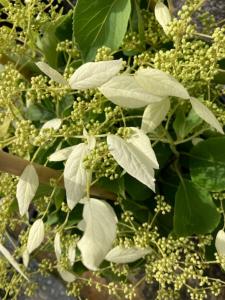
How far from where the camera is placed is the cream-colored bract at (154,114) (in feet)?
1.74

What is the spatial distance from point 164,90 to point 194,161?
0.19m

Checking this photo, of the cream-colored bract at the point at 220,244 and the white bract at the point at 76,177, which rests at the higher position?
the white bract at the point at 76,177

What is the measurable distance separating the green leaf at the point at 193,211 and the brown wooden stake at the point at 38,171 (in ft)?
0.34

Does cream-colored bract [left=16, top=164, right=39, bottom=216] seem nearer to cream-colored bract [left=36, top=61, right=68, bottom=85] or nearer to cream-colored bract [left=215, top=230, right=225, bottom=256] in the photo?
cream-colored bract [left=36, top=61, right=68, bottom=85]

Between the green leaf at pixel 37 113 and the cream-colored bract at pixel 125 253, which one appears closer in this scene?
the cream-colored bract at pixel 125 253

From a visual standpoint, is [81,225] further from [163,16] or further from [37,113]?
[163,16]

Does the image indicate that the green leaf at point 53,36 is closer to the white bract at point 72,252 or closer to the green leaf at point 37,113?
the green leaf at point 37,113

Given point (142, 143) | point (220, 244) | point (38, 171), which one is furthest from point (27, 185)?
point (220, 244)

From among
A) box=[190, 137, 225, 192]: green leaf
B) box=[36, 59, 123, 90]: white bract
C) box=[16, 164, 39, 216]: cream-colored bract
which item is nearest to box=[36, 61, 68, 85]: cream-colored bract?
box=[36, 59, 123, 90]: white bract

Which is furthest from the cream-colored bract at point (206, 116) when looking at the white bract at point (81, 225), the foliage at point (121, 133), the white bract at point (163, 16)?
the white bract at point (81, 225)

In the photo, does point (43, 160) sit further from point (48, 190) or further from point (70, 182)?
point (70, 182)

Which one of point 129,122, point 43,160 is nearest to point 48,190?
point 43,160

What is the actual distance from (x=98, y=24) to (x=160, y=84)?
0.17 meters

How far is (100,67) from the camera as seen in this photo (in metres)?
0.46
